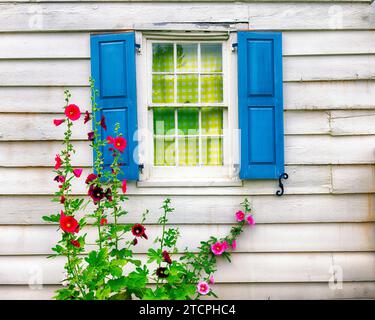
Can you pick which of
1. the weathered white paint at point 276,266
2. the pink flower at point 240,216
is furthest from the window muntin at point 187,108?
the weathered white paint at point 276,266

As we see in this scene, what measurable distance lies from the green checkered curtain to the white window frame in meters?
0.06

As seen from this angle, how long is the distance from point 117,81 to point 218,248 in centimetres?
175

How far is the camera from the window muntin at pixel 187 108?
4.16 meters

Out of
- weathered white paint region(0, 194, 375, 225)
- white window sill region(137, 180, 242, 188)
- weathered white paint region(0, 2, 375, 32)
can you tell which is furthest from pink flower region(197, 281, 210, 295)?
weathered white paint region(0, 2, 375, 32)

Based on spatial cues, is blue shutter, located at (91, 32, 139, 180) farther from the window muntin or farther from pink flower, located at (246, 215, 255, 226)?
pink flower, located at (246, 215, 255, 226)

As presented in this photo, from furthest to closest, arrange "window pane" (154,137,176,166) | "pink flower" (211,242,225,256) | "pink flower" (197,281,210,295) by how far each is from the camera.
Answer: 1. "window pane" (154,137,176,166)
2. "pink flower" (211,242,225,256)
3. "pink flower" (197,281,210,295)

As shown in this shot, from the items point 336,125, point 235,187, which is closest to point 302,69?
point 336,125

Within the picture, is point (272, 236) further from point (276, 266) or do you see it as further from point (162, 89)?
point (162, 89)

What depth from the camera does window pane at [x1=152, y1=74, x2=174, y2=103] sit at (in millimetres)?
4160

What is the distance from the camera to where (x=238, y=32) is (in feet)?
13.2

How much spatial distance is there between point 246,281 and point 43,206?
1.96 meters

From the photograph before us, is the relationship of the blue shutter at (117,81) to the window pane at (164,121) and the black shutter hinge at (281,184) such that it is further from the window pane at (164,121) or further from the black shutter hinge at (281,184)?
the black shutter hinge at (281,184)

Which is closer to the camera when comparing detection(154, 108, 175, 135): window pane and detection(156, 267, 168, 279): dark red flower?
detection(156, 267, 168, 279): dark red flower

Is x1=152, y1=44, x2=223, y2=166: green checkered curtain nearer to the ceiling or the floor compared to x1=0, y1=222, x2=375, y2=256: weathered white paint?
nearer to the ceiling
